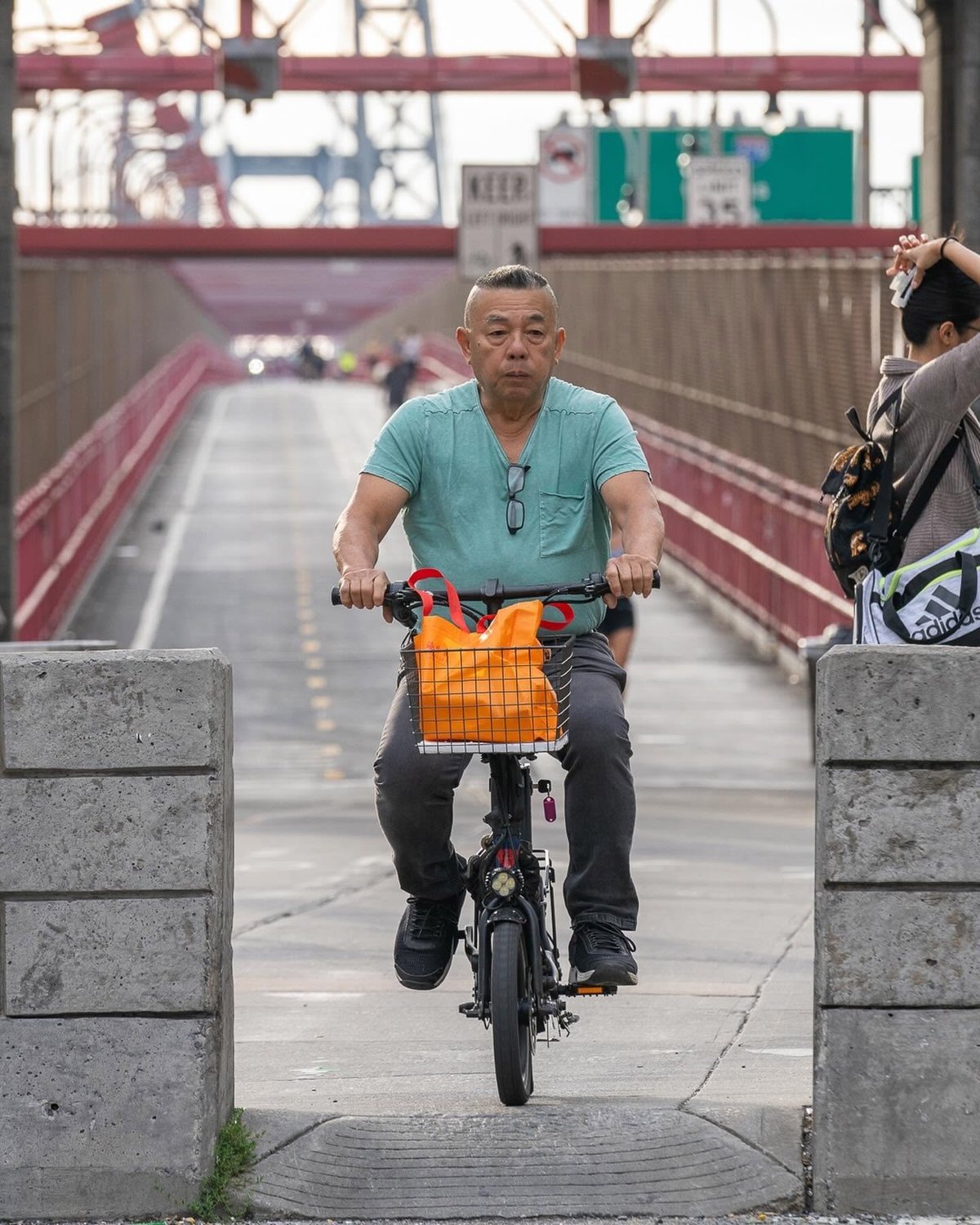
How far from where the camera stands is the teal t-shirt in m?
5.68

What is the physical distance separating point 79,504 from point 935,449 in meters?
22.9

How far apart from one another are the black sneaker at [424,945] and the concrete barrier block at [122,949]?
0.85m

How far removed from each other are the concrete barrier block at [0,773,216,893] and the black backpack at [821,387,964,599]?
170 centimetres

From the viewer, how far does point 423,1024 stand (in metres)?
7.07

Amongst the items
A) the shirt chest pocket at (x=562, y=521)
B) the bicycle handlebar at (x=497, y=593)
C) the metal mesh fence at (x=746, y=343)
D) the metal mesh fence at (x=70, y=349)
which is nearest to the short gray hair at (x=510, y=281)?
the shirt chest pocket at (x=562, y=521)

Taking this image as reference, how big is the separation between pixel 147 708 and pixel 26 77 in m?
22.2

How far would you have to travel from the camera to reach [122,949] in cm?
517

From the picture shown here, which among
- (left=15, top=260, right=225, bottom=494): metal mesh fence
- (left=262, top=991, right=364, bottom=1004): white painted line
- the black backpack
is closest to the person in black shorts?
(left=262, top=991, right=364, bottom=1004): white painted line

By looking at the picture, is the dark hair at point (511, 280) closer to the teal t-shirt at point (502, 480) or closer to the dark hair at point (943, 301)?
the teal t-shirt at point (502, 480)

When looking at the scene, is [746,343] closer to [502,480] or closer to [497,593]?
[502,480]

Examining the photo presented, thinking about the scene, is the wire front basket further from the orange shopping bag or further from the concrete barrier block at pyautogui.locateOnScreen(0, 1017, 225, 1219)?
the concrete barrier block at pyautogui.locateOnScreen(0, 1017, 225, 1219)

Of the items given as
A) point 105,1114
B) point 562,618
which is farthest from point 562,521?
point 105,1114

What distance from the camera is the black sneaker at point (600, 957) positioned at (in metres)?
5.72

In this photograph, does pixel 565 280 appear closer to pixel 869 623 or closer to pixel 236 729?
pixel 236 729
